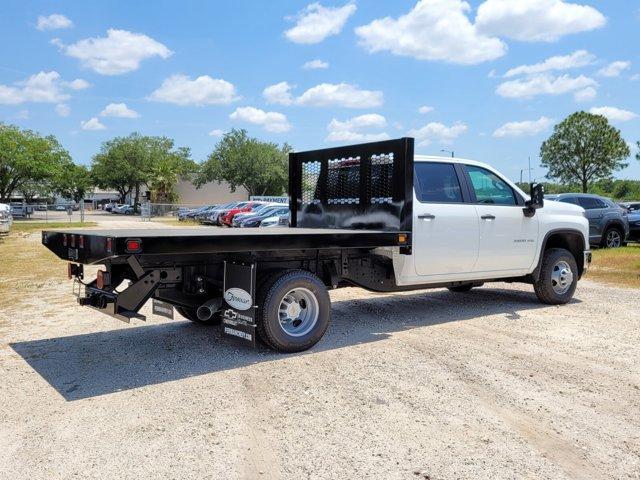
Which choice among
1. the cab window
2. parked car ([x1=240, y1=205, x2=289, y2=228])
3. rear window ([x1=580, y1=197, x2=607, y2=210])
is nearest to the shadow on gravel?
the cab window

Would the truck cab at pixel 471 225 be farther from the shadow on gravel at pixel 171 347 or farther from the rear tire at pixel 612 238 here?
the rear tire at pixel 612 238

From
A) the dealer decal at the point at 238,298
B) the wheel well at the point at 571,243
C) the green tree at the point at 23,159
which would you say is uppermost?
the green tree at the point at 23,159

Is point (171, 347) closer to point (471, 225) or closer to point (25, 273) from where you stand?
point (471, 225)

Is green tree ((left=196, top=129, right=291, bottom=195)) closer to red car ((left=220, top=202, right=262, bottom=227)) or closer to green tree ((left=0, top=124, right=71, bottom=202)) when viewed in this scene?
green tree ((left=0, top=124, right=71, bottom=202))

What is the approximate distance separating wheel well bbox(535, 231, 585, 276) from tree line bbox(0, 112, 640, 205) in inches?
1512

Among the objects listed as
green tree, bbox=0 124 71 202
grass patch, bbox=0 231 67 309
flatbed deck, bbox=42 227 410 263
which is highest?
green tree, bbox=0 124 71 202

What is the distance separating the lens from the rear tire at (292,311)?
5668 millimetres

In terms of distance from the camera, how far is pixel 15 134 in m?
46.8

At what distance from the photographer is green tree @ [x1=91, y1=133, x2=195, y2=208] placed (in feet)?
228

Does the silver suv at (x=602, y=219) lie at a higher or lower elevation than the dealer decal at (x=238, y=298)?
higher

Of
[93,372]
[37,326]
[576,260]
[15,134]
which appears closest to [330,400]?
[93,372]

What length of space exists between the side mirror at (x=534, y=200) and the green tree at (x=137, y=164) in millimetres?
65458

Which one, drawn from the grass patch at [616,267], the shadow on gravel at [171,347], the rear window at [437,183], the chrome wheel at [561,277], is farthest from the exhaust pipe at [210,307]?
the grass patch at [616,267]

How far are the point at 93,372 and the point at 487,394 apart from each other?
11.2 ft
